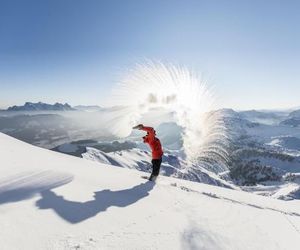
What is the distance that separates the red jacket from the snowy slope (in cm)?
244

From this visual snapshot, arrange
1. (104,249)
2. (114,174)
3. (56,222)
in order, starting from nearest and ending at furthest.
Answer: (104,249) → (56,222) → (114,174)

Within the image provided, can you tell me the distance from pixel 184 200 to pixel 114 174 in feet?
13.9

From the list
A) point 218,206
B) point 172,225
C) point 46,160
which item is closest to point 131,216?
point 172,225

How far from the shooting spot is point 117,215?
991cm

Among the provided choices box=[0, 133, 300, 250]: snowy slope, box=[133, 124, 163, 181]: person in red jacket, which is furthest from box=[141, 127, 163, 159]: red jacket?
box=[0, 133, 300, 250]: snowy slope

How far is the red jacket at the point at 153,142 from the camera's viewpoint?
56.6 ft

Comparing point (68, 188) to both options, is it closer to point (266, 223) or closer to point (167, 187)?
point (167, 187)

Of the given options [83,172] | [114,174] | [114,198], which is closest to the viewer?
[114,198]

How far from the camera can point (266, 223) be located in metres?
12.2

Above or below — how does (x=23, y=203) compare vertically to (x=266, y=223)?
above

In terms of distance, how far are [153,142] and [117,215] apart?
26.3 ft

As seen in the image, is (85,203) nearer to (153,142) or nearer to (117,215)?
(117,215)

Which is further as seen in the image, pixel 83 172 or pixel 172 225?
pixel 83 172

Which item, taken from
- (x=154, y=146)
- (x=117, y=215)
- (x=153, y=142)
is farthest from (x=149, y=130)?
(x=117, y=215)
